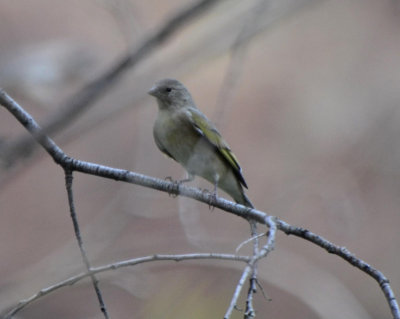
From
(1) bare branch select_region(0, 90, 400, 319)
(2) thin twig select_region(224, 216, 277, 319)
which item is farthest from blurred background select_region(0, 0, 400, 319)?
(2) thin twig select_region(224, 216, 277, 319)

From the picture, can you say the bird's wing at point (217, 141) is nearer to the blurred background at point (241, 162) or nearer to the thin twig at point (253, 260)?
the blurred background at point (241, 162)

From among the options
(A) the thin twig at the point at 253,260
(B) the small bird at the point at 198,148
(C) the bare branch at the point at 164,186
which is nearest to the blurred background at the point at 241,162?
(B) the small bird at the point at 198,148

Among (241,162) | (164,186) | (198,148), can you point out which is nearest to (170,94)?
(198,148)

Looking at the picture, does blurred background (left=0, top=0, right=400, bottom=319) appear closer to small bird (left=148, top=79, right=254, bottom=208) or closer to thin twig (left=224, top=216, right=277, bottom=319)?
small bird (left=148, top=79, right=254, bottom=208)

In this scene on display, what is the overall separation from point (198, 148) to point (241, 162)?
3708 mm

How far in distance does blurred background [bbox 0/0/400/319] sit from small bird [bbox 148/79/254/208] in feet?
0.77

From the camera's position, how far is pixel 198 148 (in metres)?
5.08

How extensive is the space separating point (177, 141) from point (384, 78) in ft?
18.8

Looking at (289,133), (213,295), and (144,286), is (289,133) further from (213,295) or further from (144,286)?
(144,286)

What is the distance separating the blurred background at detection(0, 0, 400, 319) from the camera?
5.62 m

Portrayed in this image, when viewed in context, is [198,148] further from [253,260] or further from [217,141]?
[253,260]

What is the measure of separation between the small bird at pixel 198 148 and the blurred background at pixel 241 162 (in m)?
0.23

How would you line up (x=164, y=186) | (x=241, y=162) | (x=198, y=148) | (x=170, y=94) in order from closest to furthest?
(x=164, y=186)
(x=198, y=148)
(x=170, y=94)
(x=241, y=162)

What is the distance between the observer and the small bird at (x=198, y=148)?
5.04 m
